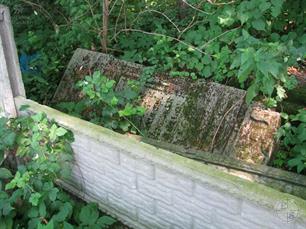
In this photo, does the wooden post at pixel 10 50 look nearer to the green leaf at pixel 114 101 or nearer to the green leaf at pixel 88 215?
the green leaf at pixel 114 101

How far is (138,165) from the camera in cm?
231

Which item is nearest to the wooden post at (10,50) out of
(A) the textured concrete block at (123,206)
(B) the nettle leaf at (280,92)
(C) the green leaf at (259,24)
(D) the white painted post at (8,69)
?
(D) the white painted post at (8,69)

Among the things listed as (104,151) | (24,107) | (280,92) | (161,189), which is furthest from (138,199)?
(280,92)

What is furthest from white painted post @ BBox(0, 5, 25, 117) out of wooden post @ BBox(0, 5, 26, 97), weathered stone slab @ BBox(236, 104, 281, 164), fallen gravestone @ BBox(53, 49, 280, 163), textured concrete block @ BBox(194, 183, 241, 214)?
weathered stone slab @ BBox(236, 104, 281, 164)

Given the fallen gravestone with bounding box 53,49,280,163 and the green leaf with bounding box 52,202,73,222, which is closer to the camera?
the green leaf with bounding box 52,202,73,222

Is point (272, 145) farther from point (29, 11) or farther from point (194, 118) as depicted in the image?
point (29, 11)

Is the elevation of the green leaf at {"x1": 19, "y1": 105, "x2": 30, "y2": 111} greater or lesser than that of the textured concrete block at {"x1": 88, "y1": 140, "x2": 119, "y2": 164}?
greater

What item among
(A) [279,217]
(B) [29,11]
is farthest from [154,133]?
(B) [29,11]

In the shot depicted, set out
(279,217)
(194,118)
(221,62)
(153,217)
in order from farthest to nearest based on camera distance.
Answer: (221,62) < (194,118) < (153,217) < (279,217)

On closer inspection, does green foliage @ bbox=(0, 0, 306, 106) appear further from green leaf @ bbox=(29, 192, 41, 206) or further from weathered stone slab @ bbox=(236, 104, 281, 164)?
green leaf @ bbox=(29, 192, 41, 206)

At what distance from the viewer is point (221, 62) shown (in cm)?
349

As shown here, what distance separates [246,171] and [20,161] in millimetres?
1873

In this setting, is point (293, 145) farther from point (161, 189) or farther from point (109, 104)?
point (109, 104)

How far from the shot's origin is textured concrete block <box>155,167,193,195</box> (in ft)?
6.94
